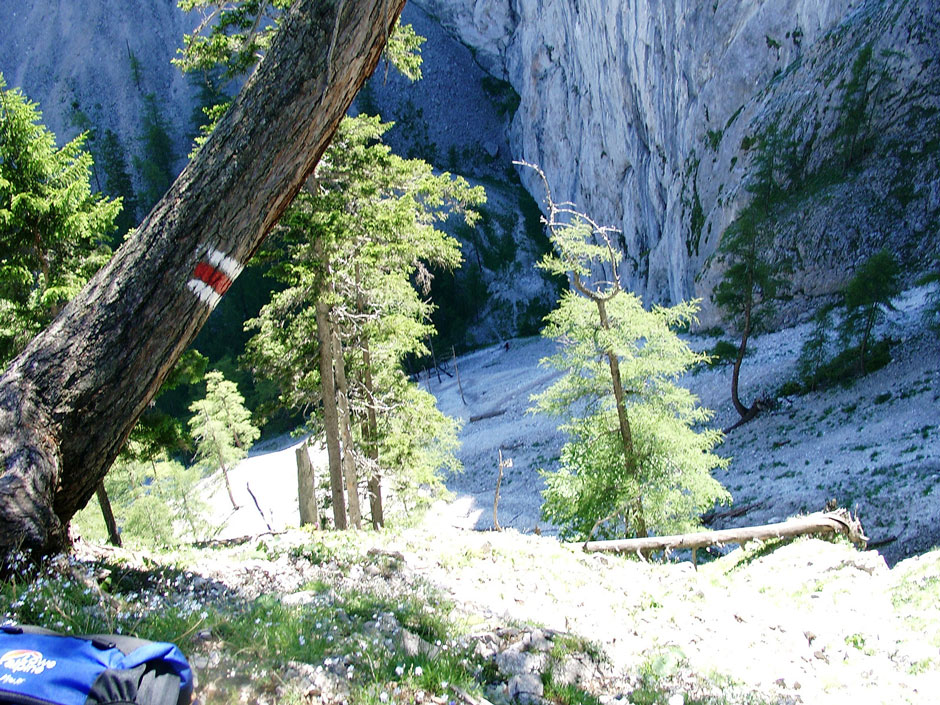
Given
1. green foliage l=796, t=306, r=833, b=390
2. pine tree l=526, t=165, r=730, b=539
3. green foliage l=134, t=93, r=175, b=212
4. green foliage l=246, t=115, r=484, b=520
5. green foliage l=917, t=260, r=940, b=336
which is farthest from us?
green foliage l=134, t=93, r=175, b=212

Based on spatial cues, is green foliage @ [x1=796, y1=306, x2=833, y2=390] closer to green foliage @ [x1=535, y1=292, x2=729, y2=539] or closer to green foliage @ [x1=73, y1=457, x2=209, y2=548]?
green foliage @ [x1=535, y1=292, x2=729, y2=539]

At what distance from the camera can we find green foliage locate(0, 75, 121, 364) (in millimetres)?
9453

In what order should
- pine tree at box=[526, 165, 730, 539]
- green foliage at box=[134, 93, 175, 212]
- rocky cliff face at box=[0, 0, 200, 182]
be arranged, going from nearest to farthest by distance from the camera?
pine tree at box=[526, 165, 730, 539] < green foliage at box=[134, 93, 175, 212] < rocky cliff face at box=[0, 0, 200, 182]

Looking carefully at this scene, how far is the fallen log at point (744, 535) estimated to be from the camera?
925 cm

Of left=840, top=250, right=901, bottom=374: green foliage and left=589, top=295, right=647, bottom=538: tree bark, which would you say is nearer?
left=589, top=295, right=647, bottom=538: tree bark

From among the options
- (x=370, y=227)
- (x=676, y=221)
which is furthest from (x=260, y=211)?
(x=676, y=221)

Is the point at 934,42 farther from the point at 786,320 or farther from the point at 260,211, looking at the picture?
the point at 260,211

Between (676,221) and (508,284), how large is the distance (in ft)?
92.0

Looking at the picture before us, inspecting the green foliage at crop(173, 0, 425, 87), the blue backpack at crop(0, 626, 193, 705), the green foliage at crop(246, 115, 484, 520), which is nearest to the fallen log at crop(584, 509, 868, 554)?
the green foliage at crop(246, 115, 484, 520)

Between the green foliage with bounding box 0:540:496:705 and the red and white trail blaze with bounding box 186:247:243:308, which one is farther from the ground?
the red and white trail blaze with bounding box 186:247:243:308

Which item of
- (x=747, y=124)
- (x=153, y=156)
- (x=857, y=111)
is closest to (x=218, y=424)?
(x=747, y=124)

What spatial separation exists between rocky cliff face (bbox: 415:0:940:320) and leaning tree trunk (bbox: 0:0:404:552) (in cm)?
3112

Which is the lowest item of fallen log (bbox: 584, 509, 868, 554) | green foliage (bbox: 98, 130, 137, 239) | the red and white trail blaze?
fallen log (bbox: 584, 509, 868, 554)

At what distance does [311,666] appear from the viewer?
3.12 meters
